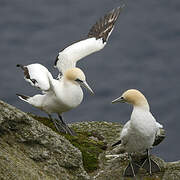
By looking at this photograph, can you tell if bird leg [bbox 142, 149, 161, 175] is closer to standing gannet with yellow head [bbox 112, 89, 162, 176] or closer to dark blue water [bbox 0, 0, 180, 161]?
standing gannet with yellow head [bbox 112, 89, 162, 176]

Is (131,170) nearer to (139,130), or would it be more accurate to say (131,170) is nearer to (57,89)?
(139,130)

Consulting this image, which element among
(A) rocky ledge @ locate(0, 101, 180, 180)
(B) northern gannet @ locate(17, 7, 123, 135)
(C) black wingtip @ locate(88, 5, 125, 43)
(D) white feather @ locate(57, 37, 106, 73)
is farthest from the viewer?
(C) black wingtip @ locate(88, 5, 125, 43)

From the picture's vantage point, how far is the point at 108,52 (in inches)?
1478

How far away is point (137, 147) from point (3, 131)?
3133 millimetres

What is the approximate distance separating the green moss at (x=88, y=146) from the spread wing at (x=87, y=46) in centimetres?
313

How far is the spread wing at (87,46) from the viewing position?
595 inches

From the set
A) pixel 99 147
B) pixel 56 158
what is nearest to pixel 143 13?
pixel 99 147

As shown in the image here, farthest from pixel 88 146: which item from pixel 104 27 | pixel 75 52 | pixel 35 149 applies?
pixel 104 27

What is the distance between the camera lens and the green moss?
408 inches

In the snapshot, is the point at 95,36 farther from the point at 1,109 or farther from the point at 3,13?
the point at 3,13

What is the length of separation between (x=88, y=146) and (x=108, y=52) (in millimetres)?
26686

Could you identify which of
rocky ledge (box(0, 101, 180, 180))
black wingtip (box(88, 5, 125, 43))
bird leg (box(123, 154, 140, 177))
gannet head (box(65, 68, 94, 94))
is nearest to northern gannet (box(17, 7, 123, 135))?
gannet head (box(65, 68, 94, 94))

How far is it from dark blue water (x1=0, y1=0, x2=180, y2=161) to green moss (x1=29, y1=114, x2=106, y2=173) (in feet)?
61.3

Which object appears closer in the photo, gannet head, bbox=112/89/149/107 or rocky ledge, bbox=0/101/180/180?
rocky ledge, bbox=0/101/180/180
